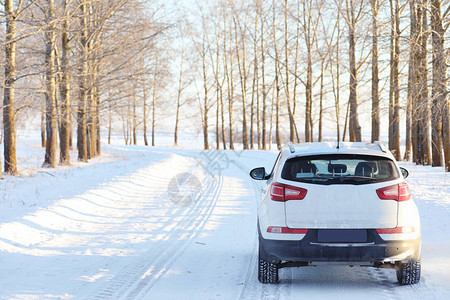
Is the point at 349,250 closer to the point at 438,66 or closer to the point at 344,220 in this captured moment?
the point at 344,220

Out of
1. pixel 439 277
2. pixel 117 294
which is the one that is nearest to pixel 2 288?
pixel 117 294

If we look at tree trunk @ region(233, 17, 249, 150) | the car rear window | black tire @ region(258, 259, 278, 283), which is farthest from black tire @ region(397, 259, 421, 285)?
tree trunk @ region(233, 17, 249, 150)

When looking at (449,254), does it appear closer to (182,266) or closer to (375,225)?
(375,225)

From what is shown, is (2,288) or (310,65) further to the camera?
(310,65)

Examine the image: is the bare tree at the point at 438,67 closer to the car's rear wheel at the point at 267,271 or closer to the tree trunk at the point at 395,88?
the tree trunk at the point at 395,88

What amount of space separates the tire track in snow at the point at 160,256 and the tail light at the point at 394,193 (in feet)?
9.16

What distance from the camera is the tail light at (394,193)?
4.58 m

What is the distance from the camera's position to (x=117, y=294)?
4840mm

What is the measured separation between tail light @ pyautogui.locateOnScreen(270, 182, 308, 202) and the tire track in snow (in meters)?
1.82

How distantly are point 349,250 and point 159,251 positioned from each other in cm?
333

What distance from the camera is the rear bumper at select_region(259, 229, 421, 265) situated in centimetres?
455

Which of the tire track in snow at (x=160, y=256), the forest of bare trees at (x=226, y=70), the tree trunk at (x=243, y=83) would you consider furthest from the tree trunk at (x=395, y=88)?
the tree trunk at (x=243, y=83)

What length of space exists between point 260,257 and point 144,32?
17763 mm

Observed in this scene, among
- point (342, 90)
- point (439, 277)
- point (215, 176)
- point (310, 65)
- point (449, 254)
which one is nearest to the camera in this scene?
point (439, 277)
